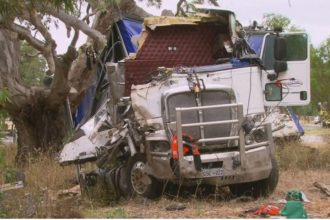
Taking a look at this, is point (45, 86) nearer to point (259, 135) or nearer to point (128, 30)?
point (128, 30)

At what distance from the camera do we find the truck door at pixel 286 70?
10.8 metres

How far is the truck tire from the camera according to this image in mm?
9094

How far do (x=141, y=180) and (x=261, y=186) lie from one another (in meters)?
1.81

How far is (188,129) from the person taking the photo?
8.64 metres

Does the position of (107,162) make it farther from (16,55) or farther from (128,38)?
(16,55)

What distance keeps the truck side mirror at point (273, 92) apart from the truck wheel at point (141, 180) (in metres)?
2.83

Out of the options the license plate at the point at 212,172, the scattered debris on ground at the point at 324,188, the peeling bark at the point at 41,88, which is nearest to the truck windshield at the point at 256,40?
the peeling bark at the point at 41,88

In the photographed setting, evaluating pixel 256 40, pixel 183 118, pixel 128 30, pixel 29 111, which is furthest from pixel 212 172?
pixel 29 111

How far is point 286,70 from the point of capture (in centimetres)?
1184

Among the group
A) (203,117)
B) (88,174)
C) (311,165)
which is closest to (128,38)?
(88,174)

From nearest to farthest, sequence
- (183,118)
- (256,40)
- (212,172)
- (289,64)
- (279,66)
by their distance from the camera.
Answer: (212,172), (183,118), (279,66), (289,64), (256,40)

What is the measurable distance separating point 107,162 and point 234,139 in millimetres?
2204

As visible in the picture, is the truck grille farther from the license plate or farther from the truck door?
the truck door

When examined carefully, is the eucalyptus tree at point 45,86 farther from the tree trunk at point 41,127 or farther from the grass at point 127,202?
the grass at point 127,202
